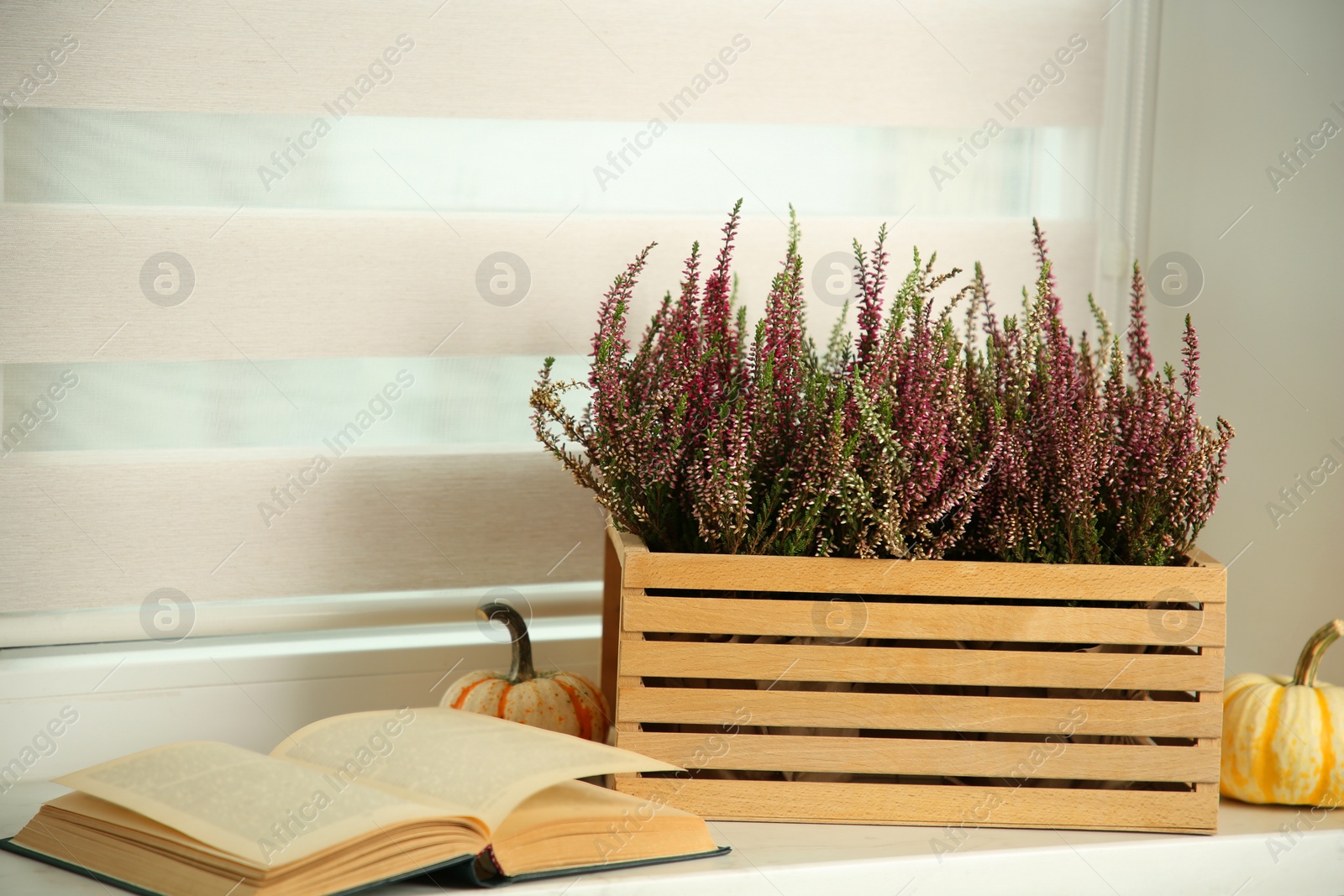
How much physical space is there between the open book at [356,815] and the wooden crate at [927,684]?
85 millimetres

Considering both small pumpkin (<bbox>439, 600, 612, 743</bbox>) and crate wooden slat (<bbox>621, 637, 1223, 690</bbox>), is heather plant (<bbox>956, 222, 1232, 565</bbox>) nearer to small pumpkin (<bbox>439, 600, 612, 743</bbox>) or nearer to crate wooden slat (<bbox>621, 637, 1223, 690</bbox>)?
crate wooden slat (<bbox>621, 637, 1223, 690</bbox>)

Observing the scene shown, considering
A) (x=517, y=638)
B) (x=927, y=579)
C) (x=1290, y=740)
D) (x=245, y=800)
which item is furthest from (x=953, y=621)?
(x=245, y=800)

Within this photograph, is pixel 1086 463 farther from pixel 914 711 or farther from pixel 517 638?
pixel 517 638

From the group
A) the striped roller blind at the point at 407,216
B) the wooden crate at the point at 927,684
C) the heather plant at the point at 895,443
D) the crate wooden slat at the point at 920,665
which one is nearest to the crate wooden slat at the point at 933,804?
the wooden crate at the point at 927,684

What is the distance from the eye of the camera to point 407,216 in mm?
1397

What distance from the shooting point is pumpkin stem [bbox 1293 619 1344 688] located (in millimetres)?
1165

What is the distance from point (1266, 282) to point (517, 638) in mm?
1024

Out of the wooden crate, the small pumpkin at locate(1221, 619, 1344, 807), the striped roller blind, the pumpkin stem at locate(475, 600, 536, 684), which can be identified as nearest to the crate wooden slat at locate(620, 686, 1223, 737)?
the wooden crate

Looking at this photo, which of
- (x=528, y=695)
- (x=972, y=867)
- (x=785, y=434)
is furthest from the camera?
(x=528, y=695)

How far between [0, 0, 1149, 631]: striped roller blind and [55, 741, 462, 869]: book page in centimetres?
37

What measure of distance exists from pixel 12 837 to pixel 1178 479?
115 cm

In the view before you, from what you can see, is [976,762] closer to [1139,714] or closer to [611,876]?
[1139,714]

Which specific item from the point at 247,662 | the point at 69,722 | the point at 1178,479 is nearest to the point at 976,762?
the point at 1178,479

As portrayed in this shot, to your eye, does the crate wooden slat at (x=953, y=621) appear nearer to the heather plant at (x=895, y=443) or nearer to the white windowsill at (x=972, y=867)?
the heather plant at (x=895, y=443)
